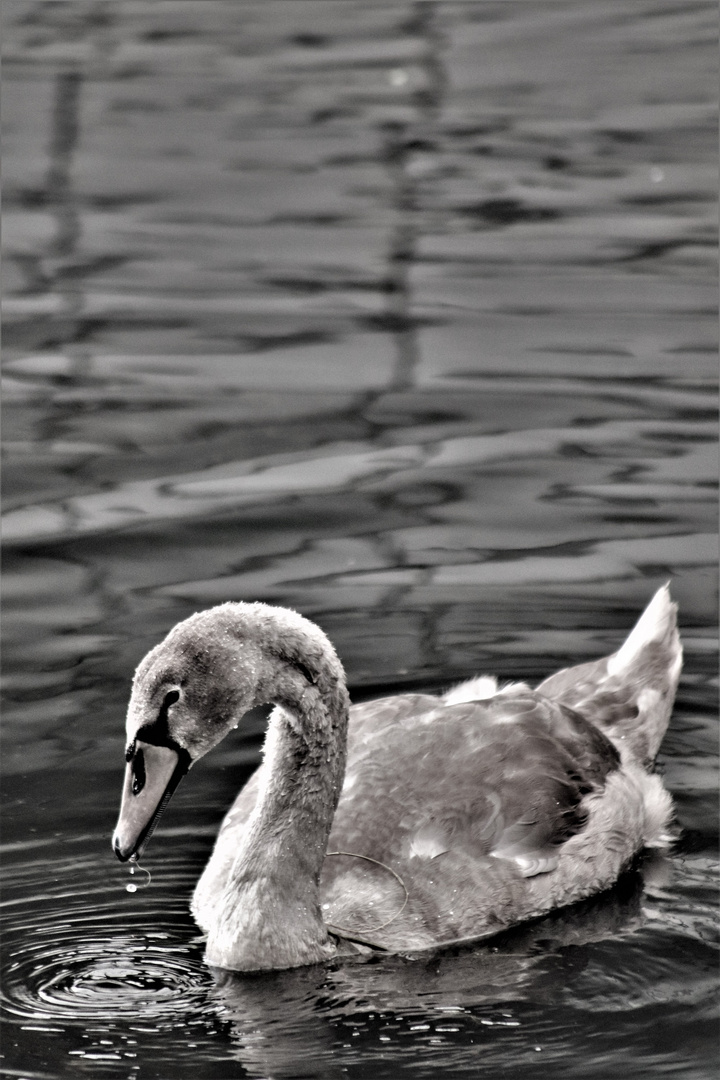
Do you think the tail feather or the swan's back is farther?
the tail feather

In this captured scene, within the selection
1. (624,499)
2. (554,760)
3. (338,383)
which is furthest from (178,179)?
(554,760)

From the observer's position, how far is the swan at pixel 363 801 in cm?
686

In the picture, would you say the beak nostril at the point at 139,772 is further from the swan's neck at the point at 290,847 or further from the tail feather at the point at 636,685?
the tail feather at the point at 636,685

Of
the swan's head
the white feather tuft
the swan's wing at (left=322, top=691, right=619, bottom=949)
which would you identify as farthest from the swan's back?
the swan's head

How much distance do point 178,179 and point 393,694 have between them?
9.59 metres

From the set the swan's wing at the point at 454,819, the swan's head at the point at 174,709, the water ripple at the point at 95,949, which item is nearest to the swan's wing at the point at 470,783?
the swan's wing at the point at 454,819

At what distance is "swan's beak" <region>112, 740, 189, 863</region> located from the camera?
22.0 feet

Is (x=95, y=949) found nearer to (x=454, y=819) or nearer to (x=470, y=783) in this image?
(x=454, y=819)

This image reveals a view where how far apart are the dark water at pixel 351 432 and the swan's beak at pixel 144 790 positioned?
0.62 m

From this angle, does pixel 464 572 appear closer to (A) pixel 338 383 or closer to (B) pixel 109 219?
(A) pixel 338 383

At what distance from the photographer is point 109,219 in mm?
17078

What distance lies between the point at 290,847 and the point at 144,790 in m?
0.78

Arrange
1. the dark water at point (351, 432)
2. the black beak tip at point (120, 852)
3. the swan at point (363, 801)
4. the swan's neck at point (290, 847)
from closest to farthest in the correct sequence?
1. the black beak tip at point (120, 852)
2. the swan at point (363, 801)
3. the dark water at point (351, 432)
4. the swan's neck at point (290, 847)

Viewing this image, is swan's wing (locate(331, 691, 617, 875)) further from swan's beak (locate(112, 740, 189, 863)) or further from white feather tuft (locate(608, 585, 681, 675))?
swan's beak (locate(112, 740, 189, 863))
